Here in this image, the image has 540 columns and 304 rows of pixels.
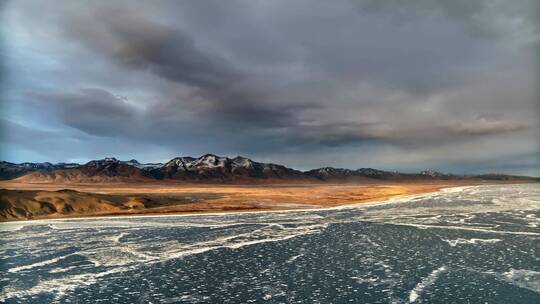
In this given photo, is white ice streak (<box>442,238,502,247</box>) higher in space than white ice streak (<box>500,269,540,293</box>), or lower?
higher

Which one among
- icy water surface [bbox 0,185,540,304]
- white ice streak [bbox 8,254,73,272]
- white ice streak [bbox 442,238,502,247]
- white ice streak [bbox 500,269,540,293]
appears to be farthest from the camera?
white ice streak [bbox 442,238,502,247]

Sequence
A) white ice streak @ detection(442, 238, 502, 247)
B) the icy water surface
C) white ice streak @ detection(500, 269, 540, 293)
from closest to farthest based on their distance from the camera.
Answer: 1. the icy water surface
2. white ice streak @ detection(500, 269, 540, 293)
3. white ice streak @ detection(442, 238, 502, 247)

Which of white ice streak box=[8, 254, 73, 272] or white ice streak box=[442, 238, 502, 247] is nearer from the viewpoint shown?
white ice streak box=[8, 254, 73, 272]

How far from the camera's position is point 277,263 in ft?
72.9

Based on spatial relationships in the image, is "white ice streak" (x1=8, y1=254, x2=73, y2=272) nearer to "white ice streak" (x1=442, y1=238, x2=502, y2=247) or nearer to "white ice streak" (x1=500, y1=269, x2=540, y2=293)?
"white ice streak" (x1=500, y1=269, x2=540, y2=293)

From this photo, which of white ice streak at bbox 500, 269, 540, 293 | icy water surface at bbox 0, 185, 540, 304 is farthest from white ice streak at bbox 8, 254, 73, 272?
white ice streak at bbox 500, 269, 540, 293

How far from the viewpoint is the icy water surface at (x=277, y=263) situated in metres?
16.7

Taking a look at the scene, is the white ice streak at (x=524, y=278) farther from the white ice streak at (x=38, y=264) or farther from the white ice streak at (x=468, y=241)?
the white ice streak at (x=38, y=264)

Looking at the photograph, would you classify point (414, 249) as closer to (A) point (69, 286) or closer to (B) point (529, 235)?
(B) point (529, 235)

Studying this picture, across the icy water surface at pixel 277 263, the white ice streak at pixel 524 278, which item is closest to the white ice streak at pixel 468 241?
the icy water surface at pixel 277 263

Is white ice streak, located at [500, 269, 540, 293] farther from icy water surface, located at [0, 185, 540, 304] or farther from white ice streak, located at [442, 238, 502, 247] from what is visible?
white ice streak, located at [442, 238, 502, 247]

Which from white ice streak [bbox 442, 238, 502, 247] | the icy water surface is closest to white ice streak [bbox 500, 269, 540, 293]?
the icy water surface

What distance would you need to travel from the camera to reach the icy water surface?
16656 millimetres

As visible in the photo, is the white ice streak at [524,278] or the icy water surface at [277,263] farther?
the white ice streak at [524,278]
